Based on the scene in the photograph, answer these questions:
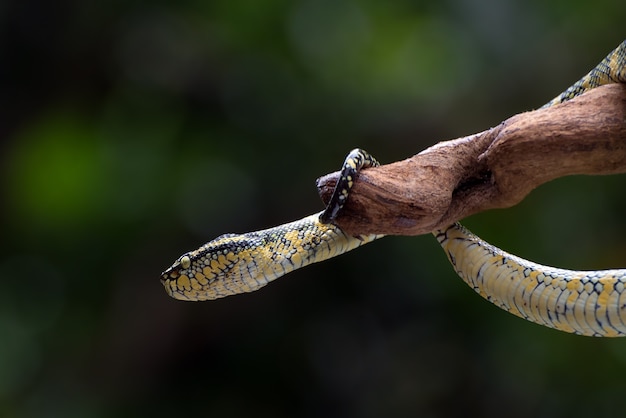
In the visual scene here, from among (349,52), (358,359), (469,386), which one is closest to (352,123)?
(349,52)

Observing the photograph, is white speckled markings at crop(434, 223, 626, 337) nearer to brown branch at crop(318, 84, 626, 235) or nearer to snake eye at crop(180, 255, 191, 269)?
brown branch at crop(318, 84, 626, 235)

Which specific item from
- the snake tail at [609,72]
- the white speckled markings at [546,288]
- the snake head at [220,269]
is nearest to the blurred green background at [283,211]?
the snake tail at [609,72]

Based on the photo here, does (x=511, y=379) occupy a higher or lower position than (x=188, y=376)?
lower

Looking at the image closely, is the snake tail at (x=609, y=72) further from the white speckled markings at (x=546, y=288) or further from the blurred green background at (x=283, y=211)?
the blurred green background at (x=283, y=211)

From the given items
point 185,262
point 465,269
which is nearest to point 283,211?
point 185,262

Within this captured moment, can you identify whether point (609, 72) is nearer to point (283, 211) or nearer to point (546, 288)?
point (546, 288)

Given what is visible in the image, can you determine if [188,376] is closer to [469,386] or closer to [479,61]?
[469,386]
